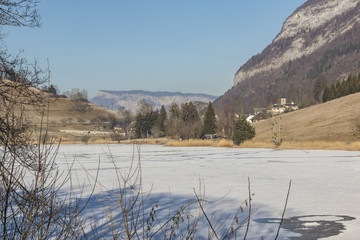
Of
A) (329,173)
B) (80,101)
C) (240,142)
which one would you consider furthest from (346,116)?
(80,101)

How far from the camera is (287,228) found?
20.0 feet

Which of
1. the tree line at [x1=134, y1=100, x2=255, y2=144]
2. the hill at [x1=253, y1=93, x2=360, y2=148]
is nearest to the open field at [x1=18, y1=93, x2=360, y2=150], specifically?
the hill at [x1=253, y1=93, x2=360, y2=148]

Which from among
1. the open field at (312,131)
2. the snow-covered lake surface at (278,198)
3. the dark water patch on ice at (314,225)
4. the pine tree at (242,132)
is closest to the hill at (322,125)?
the open field at (312,131)

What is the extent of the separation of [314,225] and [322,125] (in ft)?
173

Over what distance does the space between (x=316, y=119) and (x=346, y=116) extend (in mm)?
5855

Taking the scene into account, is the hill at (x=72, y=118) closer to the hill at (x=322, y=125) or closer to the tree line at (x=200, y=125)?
the tree line at (x=200, y=125)

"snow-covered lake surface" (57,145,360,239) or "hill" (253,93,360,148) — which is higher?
"hill" (253,93,360,148)

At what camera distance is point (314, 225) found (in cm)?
625

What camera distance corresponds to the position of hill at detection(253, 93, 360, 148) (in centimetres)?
4788

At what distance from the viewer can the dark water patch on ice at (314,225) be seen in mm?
5727

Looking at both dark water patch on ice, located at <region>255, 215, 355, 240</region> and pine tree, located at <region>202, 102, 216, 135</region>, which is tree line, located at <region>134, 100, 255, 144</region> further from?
dark water patch on ice, located at <region>255, 215, 355, 240</region>

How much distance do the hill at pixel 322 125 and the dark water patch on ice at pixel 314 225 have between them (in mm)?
39718

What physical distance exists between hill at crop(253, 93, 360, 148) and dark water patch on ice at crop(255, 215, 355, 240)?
39.7m

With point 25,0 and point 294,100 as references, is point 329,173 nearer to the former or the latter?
point 25,0
